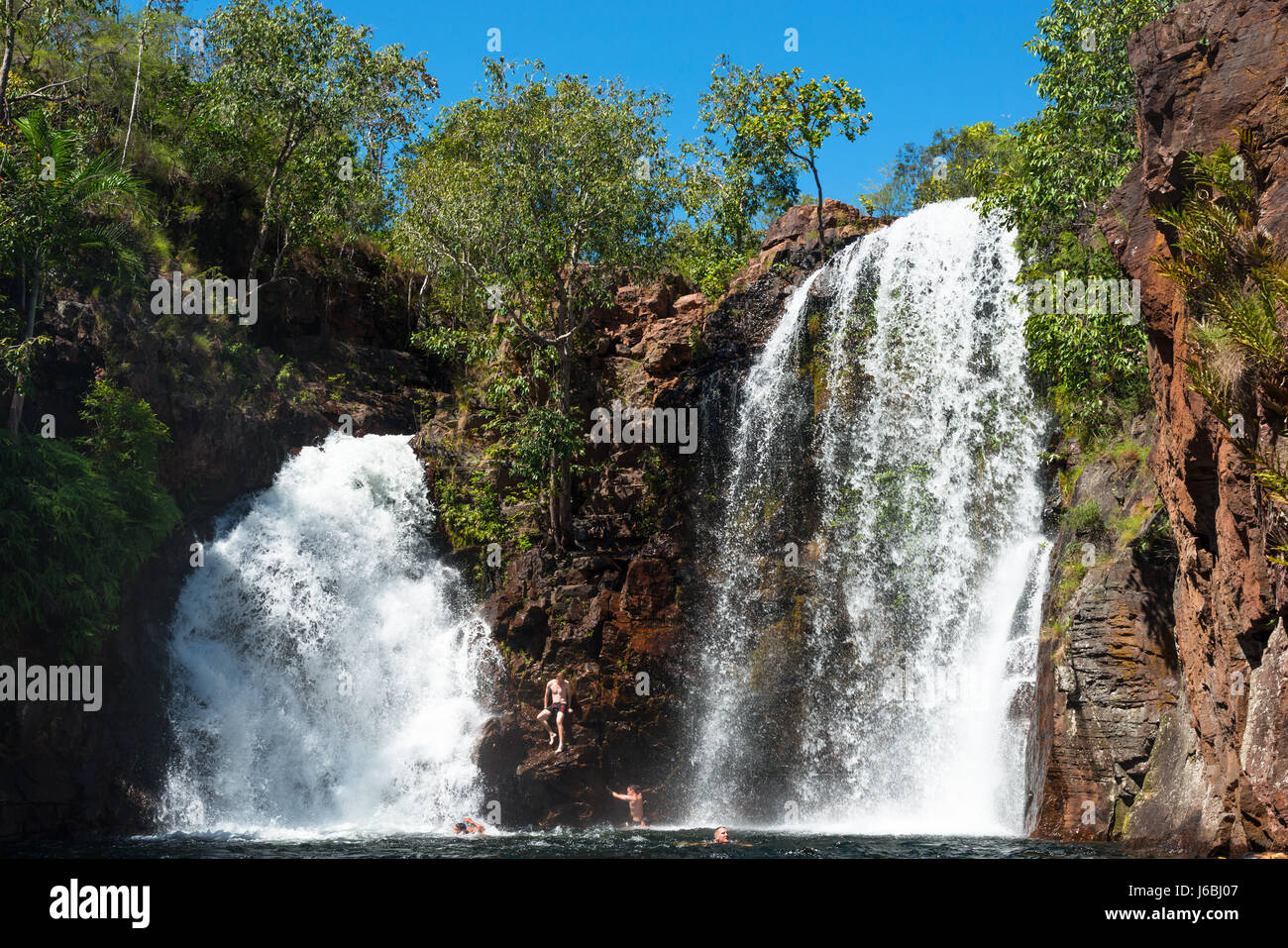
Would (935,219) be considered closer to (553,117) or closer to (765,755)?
(553,117)

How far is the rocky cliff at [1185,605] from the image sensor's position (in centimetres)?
1241

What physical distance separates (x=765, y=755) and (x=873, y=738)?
8.98 feet

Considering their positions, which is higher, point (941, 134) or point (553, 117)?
point (941, 134)

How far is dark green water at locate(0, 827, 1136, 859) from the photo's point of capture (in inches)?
639

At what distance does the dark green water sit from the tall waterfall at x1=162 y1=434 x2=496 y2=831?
2.68 metres

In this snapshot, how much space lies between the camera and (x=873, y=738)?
2302cm

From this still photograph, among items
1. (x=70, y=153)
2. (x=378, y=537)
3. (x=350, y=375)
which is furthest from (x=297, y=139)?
(x=378, y=537)

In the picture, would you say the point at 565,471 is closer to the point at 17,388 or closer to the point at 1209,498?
the point at 17,388

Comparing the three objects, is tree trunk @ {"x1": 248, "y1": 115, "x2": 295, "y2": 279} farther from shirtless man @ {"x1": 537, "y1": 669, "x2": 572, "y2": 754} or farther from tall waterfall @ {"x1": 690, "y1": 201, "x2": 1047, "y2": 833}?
shirtless man @ {"x1": 537, "y1": 669, "x2": 572, "y2": 754}

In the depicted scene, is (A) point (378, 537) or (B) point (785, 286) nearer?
(A) point (378, 537)

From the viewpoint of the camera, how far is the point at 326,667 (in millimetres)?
25547

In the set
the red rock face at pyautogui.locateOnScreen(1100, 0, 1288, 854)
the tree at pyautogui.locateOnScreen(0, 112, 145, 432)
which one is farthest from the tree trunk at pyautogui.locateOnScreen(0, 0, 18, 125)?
the red rock face at pyautogui.locateOnScreen(1100, 0, 1288, 854)

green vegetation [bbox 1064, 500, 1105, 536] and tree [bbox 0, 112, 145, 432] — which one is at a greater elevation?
tree [bbox 0, 112, 145, 432]

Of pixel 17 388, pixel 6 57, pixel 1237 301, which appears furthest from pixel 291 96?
pixel 1237 301
